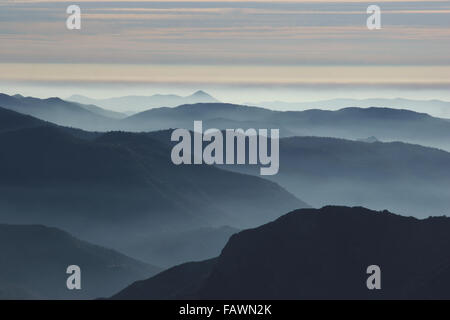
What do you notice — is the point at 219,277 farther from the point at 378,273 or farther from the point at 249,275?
the point at 378,273
